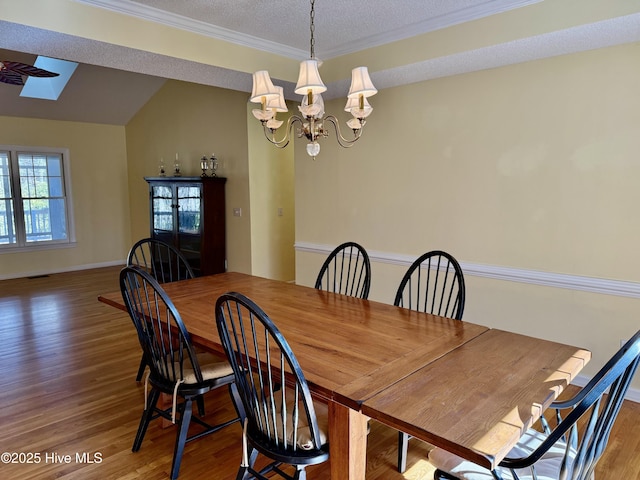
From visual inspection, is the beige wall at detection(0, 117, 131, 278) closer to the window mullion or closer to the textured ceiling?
the window mullion

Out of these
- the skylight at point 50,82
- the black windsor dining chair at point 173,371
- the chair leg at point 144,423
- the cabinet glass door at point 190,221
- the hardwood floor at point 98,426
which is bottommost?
the hardwood floor at point 98,426

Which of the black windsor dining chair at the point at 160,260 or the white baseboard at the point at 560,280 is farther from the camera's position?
the black windsor dining chair at the point at 160,260

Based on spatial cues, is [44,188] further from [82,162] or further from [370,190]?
[370,190]

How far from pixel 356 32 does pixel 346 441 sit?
2848 mm

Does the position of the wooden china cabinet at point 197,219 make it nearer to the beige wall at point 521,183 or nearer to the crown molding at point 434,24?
the beige wall at point 521,183

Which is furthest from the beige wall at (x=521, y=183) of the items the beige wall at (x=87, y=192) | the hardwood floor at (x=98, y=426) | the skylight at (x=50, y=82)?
the beige wall at (x=87, y=192)

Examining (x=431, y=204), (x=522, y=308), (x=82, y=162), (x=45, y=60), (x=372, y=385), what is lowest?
(x=522, y=308)

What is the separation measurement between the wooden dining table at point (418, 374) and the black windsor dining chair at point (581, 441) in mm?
108

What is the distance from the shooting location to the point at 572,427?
1177 millimetres

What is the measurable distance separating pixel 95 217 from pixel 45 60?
105 inches

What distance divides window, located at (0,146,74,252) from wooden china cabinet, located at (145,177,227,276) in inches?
79.6

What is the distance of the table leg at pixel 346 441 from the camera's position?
1378 millimetres

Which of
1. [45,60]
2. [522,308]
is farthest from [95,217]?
[522,308]

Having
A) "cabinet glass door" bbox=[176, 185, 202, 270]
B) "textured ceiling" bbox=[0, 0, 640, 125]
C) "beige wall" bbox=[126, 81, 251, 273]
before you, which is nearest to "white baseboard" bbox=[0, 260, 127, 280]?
"beige wall" bbox=[126, 81, 251, 273]
